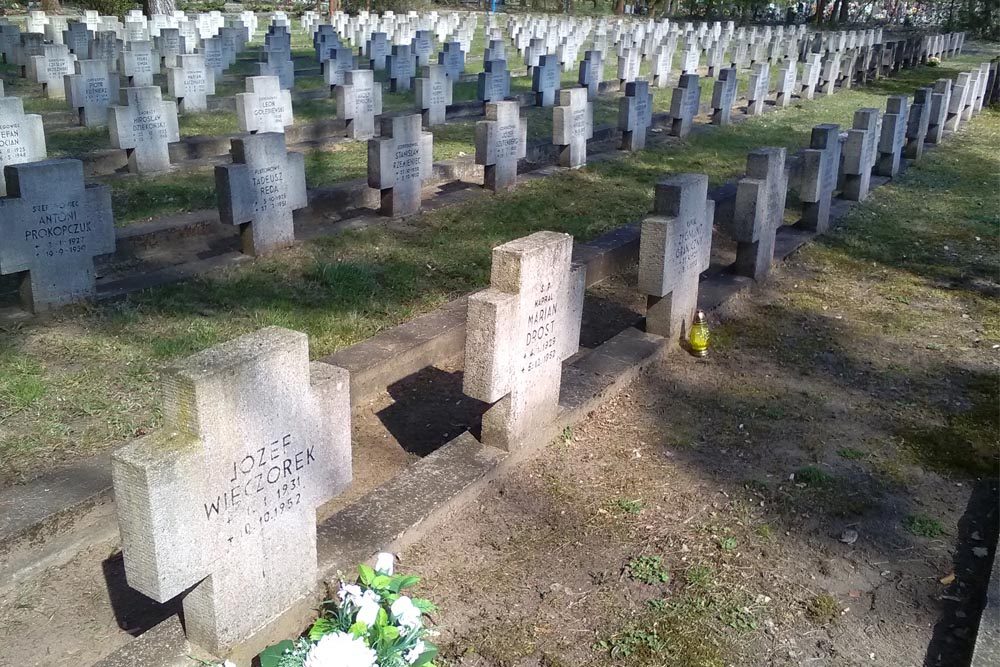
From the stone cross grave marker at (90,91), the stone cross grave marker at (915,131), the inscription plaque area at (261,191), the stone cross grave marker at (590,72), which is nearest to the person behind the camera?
the inscription plaque area at (261,191)

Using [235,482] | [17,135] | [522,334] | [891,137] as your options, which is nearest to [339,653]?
[235,482]

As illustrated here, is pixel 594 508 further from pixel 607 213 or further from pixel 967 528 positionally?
pixel 607 213

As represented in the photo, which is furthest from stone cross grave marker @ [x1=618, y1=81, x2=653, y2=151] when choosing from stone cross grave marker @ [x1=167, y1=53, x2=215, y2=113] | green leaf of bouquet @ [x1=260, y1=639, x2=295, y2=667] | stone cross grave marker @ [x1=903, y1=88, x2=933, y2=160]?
green leaf of bouquet @ [x1=260, y1=639, x2=295, y2=667]

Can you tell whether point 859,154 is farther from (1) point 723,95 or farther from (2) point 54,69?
Answer: (2) point 54,69

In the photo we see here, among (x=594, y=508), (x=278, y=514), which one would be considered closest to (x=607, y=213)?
(x=594, y=508)

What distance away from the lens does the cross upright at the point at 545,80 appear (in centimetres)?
1759

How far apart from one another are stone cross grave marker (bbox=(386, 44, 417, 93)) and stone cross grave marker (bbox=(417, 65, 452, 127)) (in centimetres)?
371

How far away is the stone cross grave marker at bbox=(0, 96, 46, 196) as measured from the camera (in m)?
9.12

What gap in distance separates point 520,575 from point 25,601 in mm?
1910

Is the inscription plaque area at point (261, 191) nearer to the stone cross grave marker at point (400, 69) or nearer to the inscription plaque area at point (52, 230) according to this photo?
the inscription plaque area at point (52, 230)

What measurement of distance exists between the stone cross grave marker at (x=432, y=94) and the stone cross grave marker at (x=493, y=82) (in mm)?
1454

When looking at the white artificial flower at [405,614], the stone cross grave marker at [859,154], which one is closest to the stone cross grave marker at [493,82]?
the stone cross grave marker at [859,154]

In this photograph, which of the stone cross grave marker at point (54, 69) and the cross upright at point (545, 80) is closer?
the stone cross grave marker at point (54, 69)

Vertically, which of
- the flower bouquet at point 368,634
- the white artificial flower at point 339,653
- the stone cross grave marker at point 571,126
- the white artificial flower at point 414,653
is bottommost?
the white artificial flower at point 414,653
